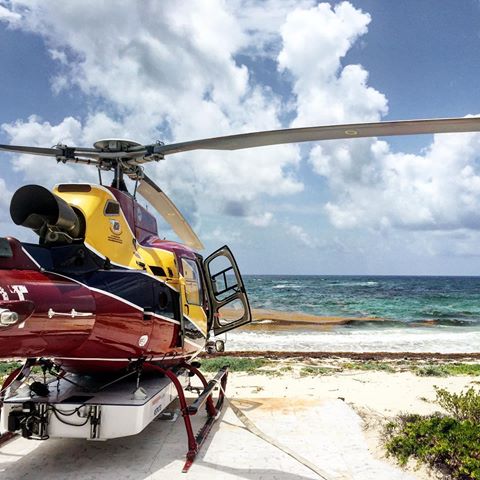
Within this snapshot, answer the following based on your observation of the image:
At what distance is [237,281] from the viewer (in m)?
7.41

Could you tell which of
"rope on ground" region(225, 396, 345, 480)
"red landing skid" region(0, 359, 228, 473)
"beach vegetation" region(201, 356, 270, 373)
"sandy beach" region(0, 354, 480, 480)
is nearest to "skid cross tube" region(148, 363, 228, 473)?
"red landing skid" region(0, 359, 228, 473)

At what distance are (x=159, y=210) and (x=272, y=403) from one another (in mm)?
3798

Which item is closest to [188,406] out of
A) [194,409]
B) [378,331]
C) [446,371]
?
[194,409]

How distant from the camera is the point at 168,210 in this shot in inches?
309

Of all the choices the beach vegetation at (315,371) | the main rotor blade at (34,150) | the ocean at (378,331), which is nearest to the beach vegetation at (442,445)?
the beach vegetation at (315,371)

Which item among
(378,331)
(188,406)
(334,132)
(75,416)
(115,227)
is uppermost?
(334,132)

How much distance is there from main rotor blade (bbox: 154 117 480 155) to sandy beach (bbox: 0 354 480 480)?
11.8ft

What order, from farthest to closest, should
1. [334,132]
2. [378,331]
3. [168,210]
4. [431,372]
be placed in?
1. [378,331]
2. [431,372]
3. [168,210]
4. [334,132]

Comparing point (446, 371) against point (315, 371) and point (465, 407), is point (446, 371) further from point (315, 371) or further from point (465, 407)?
point (465, 407)

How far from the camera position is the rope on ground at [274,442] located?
5176 millimetres

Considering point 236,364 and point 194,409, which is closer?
point 194,409

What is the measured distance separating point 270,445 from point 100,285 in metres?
2.95

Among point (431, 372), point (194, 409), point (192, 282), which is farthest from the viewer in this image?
point (431, 372)

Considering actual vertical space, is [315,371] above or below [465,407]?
below
